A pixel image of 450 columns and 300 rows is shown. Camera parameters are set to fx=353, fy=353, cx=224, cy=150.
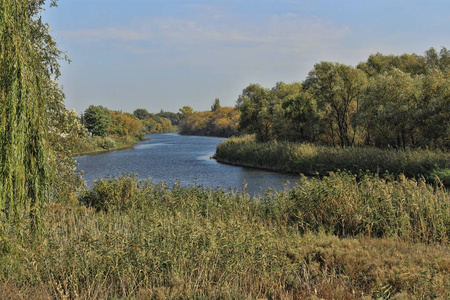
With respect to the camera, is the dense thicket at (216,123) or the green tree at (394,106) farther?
the dense thicket at (216,123)

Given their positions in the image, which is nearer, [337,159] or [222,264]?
[222,264]

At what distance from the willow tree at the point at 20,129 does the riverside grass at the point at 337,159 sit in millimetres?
10675

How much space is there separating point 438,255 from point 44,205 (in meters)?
6.64

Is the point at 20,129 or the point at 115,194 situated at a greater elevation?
the point at 20,129

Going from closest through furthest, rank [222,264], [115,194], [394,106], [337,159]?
[222,264], [115,194], [394,106], [337,159]

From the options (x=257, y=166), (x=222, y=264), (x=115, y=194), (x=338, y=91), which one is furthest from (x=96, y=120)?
(x=222, y=264)

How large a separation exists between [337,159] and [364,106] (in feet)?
16.4

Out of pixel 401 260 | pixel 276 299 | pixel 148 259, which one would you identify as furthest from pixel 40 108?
pixel 401 260

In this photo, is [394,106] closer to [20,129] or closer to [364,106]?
[364,106]

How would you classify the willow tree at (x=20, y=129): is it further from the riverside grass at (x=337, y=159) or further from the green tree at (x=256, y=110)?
the green tree at (x=256, y=110)

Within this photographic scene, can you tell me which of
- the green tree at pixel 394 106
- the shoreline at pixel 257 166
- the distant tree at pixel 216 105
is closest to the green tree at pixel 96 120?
the shoreline at pixel 257 166

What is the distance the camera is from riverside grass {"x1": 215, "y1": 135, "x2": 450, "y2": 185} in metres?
19.9

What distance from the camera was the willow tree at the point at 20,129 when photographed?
505cm

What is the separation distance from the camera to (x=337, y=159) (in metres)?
25.6
